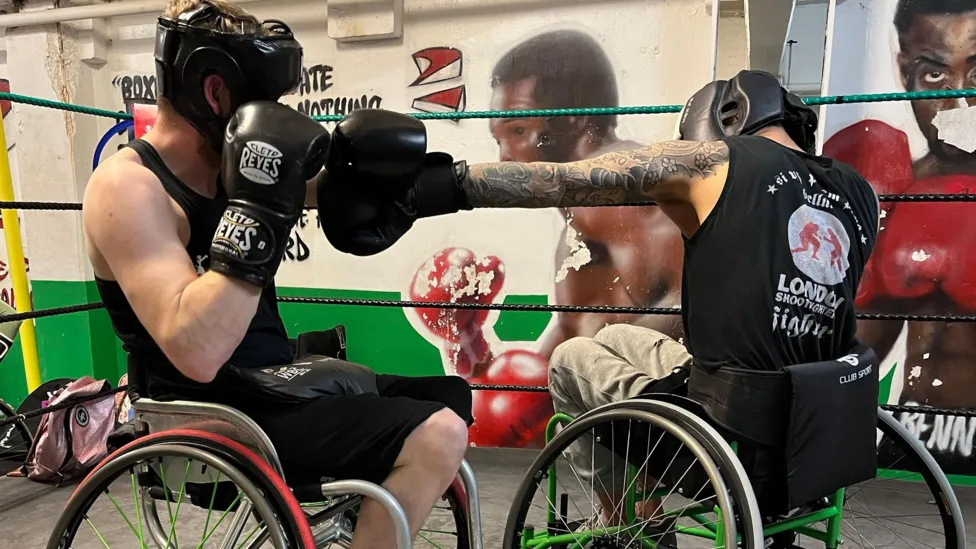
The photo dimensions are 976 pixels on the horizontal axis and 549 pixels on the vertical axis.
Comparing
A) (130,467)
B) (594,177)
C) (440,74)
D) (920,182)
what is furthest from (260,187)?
(920,182)

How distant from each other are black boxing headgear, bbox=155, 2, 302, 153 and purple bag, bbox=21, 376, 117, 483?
1.71 meters

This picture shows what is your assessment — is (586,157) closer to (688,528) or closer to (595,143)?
(595,143)

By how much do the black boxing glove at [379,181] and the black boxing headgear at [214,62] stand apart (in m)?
0.14

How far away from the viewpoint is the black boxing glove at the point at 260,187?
0.86 metres

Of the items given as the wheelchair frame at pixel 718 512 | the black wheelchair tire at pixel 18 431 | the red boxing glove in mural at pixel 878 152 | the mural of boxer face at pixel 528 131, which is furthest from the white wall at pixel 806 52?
the black wheelchair tire at pixel 18 431

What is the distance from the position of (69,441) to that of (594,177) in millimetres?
A: 2166

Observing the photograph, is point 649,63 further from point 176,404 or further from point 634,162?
point 176,404

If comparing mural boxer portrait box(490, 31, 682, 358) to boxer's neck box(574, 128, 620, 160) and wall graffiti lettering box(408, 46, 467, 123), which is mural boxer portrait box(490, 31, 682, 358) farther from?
wall graffiti lettering box(408, 46, 467, 123)

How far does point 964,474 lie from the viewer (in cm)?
229

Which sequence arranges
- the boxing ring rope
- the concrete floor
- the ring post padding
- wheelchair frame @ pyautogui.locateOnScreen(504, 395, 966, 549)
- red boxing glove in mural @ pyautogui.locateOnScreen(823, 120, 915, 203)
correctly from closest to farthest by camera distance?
wheelchair frame @ pyautogui.locateOnScreen(504, 395, 966, 549)
the boxing ring rope
the concrete floor
red boxing glove in mural @ pyautogui.locateOnScreen(823, 120, 915, 203)
the ring post padding

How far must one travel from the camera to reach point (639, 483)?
1256mm

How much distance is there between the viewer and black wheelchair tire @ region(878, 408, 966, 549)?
1.18 metres

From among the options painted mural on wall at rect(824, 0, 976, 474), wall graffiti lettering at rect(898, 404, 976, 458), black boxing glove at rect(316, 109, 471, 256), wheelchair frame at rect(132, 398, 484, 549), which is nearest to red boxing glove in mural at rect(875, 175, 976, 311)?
painted mural on wall at rect(824, 0, 976, 474)

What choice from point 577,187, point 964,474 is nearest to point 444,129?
point 577,187
